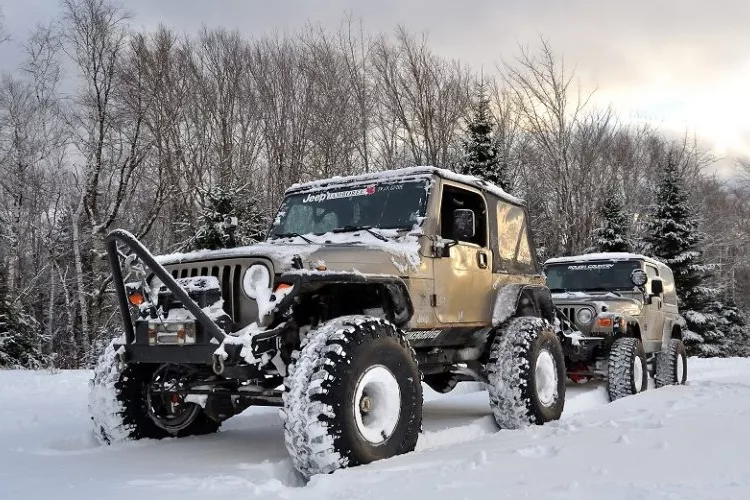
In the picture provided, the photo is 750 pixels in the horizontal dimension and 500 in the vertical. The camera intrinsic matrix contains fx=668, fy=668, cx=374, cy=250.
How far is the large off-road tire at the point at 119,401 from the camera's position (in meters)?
5.15

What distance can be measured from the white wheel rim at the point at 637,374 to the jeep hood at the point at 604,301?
33.3 inches

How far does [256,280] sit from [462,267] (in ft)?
7.06

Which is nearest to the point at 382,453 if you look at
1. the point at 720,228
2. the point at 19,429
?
A: the point at 19,429

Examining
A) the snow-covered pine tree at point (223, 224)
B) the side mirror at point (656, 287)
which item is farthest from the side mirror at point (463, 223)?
the snow-covered pine tree at point (223, 224)

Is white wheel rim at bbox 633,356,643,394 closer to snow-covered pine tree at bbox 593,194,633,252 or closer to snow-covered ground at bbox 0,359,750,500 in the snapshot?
snow-covered ground at bbox 0,359,750,500

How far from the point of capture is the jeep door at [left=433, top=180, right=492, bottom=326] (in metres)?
5.66

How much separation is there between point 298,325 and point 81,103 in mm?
21247

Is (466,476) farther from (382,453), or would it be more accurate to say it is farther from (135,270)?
(135,270)

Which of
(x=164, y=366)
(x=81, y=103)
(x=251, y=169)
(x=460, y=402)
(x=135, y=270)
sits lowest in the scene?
(x=460, y=402)

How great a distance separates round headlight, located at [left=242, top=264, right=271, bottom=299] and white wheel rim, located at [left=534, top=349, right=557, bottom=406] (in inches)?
123

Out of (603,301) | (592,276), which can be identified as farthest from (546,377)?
(592,276)

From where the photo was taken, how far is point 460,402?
804cm

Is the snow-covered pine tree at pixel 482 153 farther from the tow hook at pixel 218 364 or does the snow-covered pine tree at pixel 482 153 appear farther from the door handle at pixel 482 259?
the tow hook at pixel 218 364

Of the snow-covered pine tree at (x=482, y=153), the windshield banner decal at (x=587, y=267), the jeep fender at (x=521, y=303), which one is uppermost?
A: the snow-covered pine tree at (x=482, y=153)
